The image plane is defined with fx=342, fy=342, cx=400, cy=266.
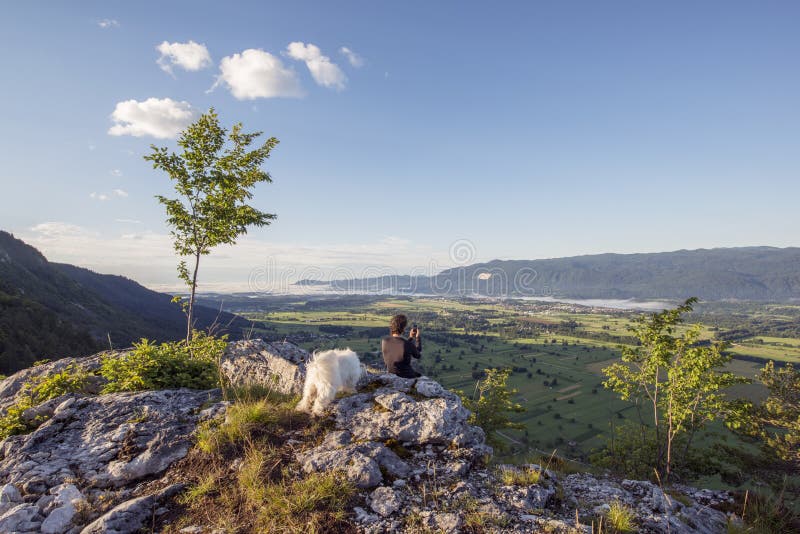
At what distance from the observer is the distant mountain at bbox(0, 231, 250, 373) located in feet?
123

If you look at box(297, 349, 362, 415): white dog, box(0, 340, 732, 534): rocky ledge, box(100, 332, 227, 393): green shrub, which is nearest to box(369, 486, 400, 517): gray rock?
box(0, 340, 732, 534): rocky ledge

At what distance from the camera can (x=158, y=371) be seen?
351 inches

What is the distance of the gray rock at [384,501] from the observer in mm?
5004

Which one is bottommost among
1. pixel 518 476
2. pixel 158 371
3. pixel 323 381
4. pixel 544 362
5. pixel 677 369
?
pixel 544 362

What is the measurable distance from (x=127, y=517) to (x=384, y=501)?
3571 millimetres

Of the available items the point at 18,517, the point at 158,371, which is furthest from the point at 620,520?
the point at 158,371

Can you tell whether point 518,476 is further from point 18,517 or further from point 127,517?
point 18,517

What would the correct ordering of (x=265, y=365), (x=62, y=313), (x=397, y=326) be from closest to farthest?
(x=397, y=326) → (x=265, y=365) → (x=62, y=313)

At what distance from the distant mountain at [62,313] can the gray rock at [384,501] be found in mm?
6565

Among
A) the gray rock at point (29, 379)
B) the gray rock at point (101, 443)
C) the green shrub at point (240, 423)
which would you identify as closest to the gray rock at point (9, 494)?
the gray rock at point (101, 443)

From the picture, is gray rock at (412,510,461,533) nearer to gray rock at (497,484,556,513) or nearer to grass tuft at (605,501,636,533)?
gray rock at (497,484,556,513)

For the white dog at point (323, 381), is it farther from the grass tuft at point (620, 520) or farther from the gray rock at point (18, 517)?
the grass tuft at point (620, 520)

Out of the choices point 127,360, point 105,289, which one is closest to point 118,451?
point 127,360

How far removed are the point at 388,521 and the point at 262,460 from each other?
2.30 metres
